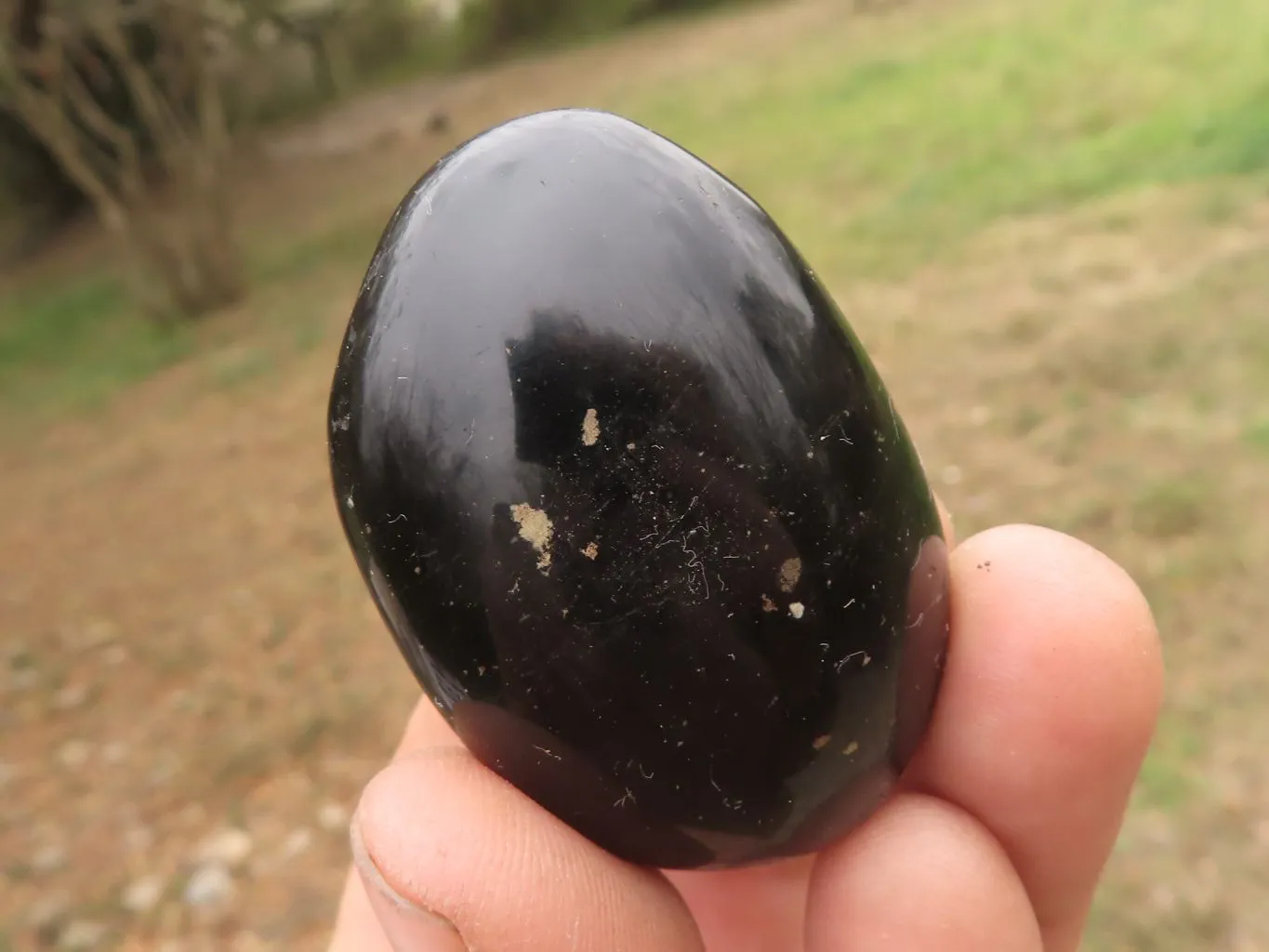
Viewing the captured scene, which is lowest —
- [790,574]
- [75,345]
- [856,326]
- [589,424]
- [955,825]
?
[75,345]

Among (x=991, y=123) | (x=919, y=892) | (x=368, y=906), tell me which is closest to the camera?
(x=919, y=892)

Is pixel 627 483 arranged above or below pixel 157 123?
above

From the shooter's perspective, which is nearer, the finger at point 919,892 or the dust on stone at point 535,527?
the dust on stone at point 535,527

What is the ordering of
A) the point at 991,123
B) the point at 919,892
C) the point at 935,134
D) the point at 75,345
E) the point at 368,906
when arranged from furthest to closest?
the point at 75,345
the point at 935,134
the point at 991,123
the point at 368,906
the point at 919,892

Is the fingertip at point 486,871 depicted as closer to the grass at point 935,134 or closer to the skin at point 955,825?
the skin at point 955,825

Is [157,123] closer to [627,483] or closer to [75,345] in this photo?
[75,345]

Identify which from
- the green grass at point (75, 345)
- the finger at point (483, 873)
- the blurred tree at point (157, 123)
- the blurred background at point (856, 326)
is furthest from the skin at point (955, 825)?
the blurred tree at point (157, 123)

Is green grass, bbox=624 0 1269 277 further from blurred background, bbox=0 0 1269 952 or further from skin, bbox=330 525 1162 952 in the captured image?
skin, bbox=330 525 1162 952

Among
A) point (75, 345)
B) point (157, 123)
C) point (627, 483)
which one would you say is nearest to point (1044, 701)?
point (627, 483)
